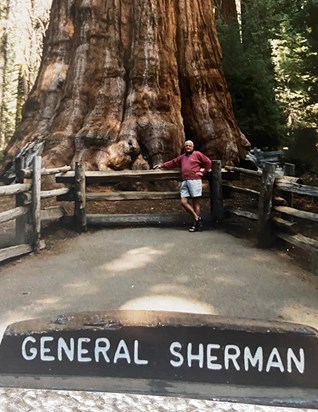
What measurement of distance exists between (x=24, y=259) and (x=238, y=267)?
4.67ft

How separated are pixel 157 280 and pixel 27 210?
166 cm

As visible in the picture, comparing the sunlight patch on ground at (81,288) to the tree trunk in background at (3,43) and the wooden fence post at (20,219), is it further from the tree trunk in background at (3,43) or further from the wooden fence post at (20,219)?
the tree trunk in background at (3,43)

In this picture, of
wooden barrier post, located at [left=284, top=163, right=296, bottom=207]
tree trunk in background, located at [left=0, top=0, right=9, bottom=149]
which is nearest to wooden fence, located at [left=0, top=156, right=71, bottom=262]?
tree trunk in background, located at [left=0, top=0, right=9, bottom=149]

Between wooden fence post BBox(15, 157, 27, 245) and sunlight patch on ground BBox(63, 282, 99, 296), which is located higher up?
wooden fence post BBox(15, 157, 27, 245)

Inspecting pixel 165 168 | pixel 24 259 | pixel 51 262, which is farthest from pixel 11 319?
pixel 165 168

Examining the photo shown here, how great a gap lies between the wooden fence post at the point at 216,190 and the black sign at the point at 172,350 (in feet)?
8.50

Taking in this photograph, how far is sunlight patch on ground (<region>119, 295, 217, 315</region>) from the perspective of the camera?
2189 millimetres

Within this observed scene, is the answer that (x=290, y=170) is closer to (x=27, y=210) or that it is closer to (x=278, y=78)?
(x=27, y=210)

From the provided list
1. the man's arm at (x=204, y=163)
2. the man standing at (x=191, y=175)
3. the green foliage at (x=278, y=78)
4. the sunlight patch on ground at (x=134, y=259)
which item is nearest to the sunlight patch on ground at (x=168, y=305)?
the sunlight patch on ground at (x=134, y=259)

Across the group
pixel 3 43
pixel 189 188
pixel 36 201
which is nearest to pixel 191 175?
pixel 189 188

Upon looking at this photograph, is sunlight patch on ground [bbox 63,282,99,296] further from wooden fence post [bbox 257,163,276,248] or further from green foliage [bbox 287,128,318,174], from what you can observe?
green foliage [bbox 287,128,318,174]

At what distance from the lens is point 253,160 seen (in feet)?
19.0

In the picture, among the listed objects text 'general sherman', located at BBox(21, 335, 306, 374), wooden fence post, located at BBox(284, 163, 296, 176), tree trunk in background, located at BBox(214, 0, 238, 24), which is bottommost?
text 'general sherman', located at BBox(21, 335, 306, 374)

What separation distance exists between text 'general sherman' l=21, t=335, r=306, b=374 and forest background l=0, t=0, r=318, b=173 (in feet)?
9.45
